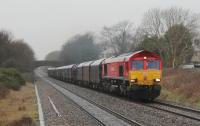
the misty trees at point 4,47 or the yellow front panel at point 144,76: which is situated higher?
the misty trees at point 4,47

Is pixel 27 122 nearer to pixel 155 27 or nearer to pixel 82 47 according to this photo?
pixel 155 27

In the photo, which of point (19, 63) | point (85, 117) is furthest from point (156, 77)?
point (19, 63)

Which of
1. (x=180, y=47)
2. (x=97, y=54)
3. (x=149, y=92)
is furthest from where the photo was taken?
(x=97, y=54)

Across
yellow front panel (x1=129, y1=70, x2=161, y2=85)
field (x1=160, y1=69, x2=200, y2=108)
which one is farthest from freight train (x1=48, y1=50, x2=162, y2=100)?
field (x1=160, y1=69, x2=200, y2=108)

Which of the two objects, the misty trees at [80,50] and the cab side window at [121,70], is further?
the misty trees at [80,50]

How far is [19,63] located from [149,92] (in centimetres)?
6529

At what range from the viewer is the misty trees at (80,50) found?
13500cm

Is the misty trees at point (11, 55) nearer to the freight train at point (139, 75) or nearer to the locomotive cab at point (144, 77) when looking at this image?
the freight train at point (139, 75)

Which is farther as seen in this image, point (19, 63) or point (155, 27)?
point (19, 63)

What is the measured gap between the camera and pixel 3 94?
40375 mm

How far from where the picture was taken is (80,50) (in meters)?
138

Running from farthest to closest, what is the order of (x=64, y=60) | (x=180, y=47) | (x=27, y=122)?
1. (x=64, y=60)
2. (x=180, y=47)
3. (x=27, y=122)

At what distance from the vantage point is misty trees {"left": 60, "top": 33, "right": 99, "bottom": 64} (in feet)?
443

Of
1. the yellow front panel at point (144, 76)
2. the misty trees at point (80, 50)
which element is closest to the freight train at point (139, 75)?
the yellow front panel at point (144, 76)
